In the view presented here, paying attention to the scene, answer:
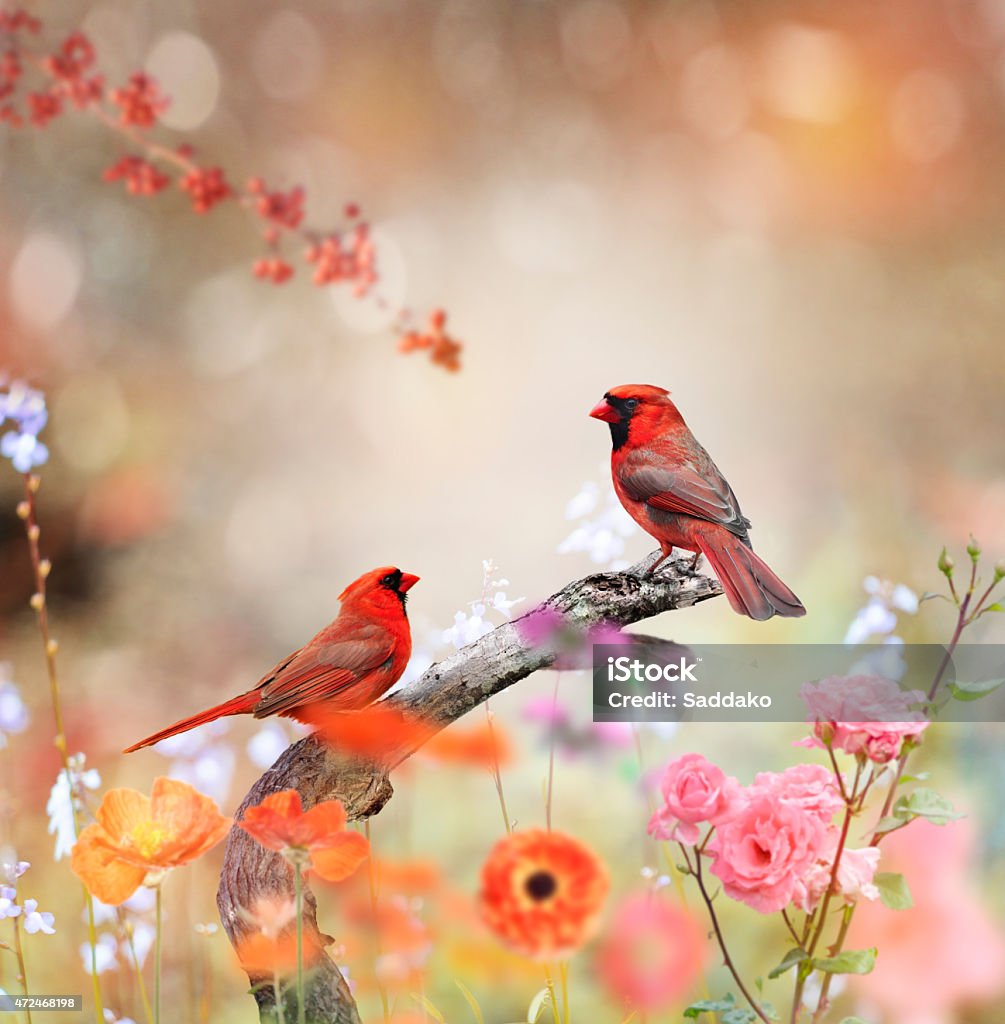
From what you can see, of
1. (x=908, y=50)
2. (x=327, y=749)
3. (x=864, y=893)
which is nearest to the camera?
(x=864, y=893)

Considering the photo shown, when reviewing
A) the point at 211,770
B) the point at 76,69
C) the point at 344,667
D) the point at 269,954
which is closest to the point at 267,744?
the point at 211,770

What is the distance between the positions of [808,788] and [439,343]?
0.85 m

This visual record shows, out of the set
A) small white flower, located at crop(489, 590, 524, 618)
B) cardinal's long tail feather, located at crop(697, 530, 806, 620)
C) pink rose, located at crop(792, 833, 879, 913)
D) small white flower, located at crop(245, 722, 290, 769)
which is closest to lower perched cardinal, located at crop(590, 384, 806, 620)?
cardinal's long tail feather, located at crop(697, 530, 806, 620)

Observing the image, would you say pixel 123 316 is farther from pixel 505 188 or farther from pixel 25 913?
pixel 25 913

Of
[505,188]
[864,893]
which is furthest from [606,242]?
→ [864,893]

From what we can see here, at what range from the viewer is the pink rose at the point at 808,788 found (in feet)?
4.00

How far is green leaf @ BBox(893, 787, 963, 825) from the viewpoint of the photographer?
1133 mm

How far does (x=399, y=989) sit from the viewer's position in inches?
57.2

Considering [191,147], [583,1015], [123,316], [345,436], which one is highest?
[191,147]

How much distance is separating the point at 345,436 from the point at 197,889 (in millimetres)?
740

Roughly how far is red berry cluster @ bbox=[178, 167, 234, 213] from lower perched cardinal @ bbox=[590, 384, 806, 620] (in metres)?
0.70

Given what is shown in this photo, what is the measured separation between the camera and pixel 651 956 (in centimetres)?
145

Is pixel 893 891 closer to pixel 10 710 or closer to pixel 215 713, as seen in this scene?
pixel 215 713

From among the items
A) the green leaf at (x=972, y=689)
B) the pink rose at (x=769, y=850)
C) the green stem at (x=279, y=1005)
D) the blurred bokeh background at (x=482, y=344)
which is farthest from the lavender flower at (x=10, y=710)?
the green leaf at (x=972, y=689)
